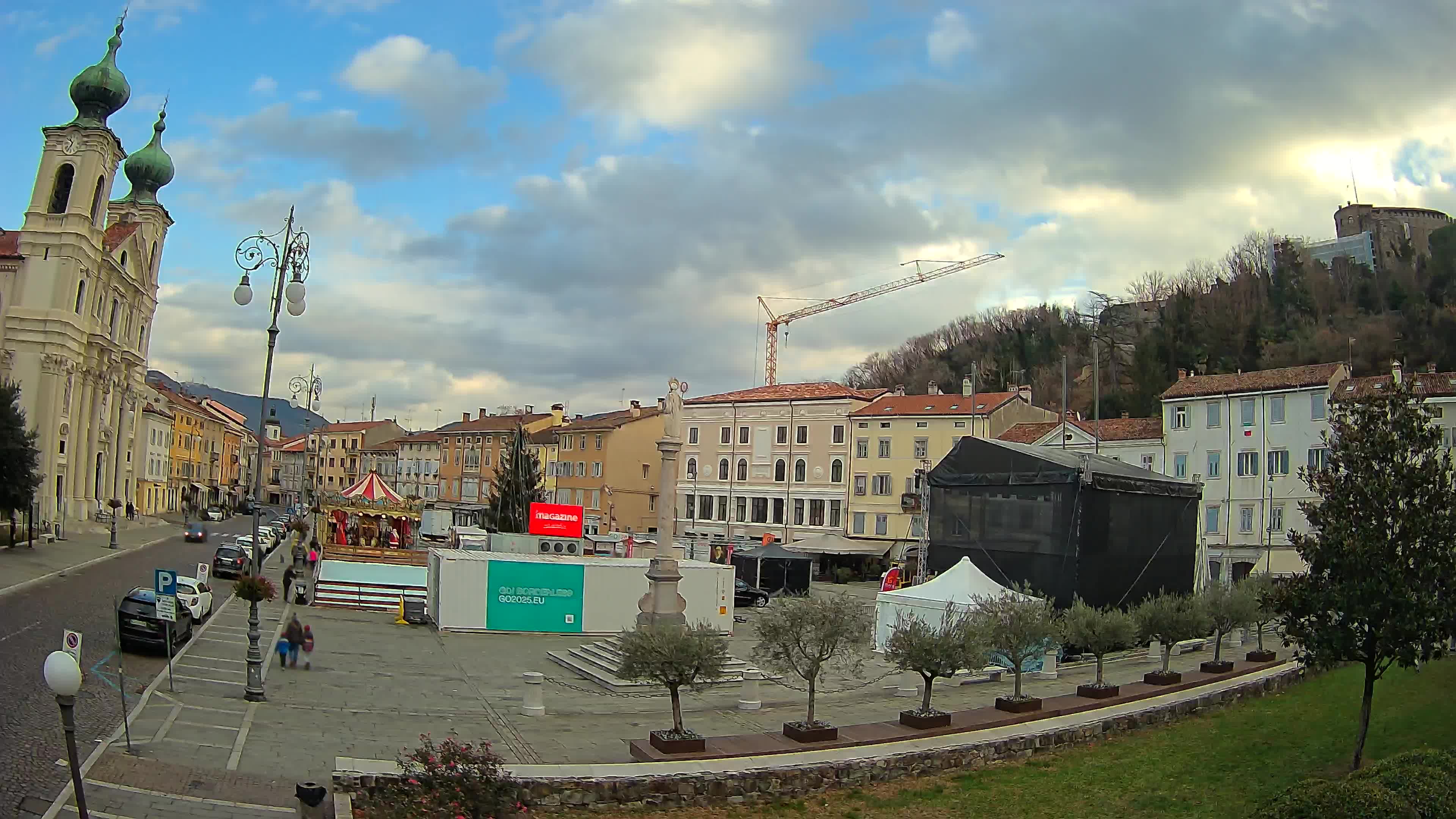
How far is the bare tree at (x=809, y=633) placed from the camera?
17.2 metres

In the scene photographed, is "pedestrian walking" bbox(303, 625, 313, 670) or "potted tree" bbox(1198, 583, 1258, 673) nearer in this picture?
"pedestrian walking" bbox(303, 625, 313, 670)

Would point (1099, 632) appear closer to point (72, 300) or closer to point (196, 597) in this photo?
point (196, 597)

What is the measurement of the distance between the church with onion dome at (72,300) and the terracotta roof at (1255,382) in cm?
6029

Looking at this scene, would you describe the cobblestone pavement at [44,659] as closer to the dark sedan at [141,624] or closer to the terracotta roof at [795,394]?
the dark sedan at [141,624]

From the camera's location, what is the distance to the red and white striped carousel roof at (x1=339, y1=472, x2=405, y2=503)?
4822cm

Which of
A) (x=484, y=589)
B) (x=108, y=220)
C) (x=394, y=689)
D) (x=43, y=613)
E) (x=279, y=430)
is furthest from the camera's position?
(x=279, y=430)

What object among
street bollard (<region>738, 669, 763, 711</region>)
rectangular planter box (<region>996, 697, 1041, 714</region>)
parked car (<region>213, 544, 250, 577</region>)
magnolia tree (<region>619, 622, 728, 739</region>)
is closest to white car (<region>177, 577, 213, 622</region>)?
parked car (<region>213, 544, 250, 577</region>)

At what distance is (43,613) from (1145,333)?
87.8m

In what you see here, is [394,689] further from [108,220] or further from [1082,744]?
[108,220]

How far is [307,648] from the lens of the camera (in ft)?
74.0

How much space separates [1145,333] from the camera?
301 feet

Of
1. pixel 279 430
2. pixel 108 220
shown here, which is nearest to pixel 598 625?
pixel 108 220

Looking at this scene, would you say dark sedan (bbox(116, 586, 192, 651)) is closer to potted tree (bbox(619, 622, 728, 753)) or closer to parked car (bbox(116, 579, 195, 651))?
parked car (bbox(116, 579, 195, 651))

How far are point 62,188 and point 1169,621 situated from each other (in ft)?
209
